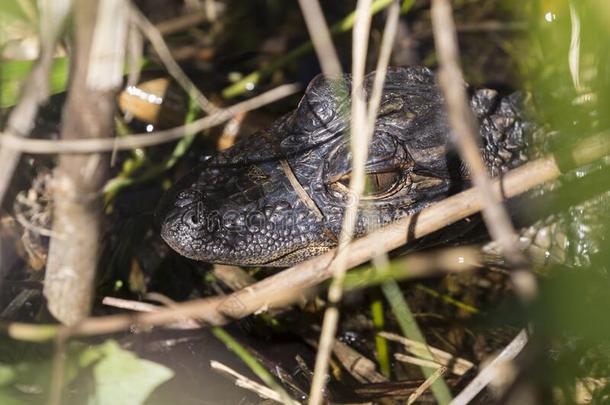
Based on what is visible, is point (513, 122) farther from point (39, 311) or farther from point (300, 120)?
point (39, 311)

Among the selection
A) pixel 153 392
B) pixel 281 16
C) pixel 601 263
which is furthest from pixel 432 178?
pixel 281 16

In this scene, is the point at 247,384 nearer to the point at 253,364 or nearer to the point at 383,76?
the point at 253,364

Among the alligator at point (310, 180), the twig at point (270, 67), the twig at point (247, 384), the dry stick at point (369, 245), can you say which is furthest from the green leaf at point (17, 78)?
the twig at point (247, 384)

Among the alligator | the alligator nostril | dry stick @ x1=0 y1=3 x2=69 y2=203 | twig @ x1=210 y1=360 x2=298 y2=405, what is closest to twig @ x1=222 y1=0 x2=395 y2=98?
the alligator

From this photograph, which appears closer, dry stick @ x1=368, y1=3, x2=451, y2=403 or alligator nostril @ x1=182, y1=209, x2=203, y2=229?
dry stick @ x1=368, y1=3, x2=451, y2=403

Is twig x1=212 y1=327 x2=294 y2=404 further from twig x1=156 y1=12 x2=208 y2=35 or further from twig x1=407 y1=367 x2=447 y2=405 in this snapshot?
twig x1=156 y1=12 x2=208 y2=35

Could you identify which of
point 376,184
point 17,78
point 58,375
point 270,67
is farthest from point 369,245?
point 270,67
